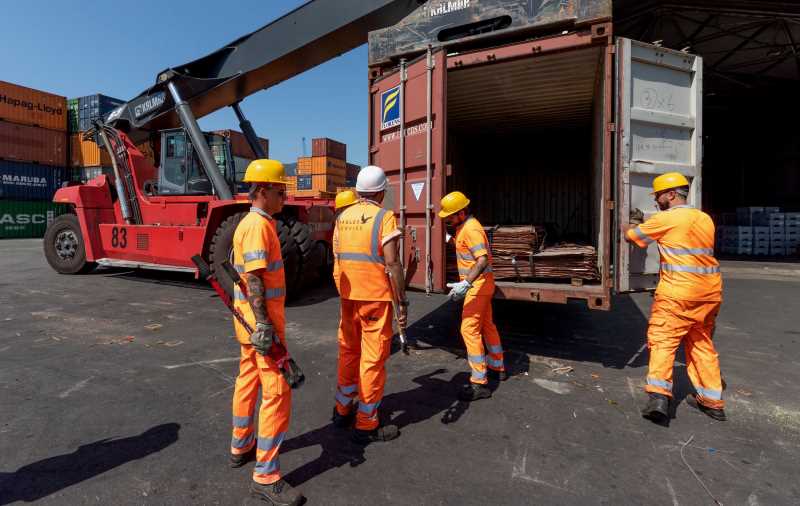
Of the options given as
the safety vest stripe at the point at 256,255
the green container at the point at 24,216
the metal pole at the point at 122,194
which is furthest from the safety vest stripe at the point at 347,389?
the green container at the point at 24,216

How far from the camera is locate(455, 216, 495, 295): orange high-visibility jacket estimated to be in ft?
11.9

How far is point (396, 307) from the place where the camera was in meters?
3.34

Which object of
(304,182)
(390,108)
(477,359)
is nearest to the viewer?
(477,359)

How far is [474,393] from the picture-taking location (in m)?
3.42

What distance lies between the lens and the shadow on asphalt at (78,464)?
7.45ft

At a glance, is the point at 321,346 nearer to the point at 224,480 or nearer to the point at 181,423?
the point at 181,423

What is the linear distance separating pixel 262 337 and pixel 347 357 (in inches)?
37.3

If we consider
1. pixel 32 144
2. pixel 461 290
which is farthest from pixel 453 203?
pixel 32 144

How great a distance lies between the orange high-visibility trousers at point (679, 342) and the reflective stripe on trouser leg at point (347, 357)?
2.25 m

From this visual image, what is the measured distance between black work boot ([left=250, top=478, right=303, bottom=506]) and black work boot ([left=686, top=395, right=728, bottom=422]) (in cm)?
307

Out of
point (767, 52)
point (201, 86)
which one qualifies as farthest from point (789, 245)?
point (201, 86)

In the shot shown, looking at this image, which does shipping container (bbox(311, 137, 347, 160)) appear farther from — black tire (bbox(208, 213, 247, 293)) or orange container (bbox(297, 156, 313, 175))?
black tire (bbox(208, 213, 247, 293))

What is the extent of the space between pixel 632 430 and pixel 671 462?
0.38 metres

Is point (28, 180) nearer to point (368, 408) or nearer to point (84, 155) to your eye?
point (84, 155)
